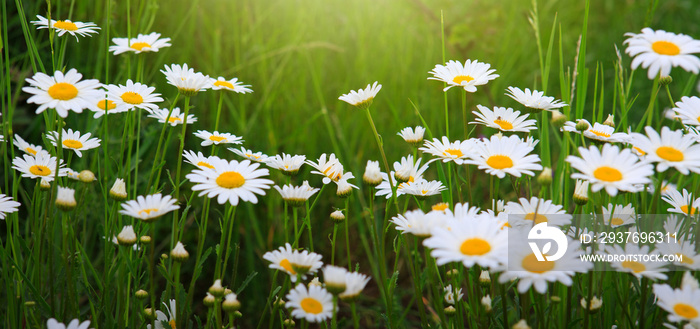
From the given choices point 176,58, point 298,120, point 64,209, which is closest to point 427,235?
point 64,209

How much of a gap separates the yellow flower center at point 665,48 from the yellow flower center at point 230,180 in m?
0.77

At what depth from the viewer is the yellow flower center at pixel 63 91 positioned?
1045 millimetres

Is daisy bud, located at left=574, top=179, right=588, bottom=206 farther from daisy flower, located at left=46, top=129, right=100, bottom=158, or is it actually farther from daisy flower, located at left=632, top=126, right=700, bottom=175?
daisy flower, located at left=46, top=129, right=100, bottom=158

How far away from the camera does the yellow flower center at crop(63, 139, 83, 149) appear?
49.0 inches

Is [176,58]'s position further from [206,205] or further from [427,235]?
[427,235]

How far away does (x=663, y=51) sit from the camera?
3.33ft

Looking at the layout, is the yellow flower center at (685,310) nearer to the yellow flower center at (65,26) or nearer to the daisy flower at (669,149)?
the daisy flower at (669,149)

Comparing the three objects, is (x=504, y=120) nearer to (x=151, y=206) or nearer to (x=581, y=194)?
(x=581, y=194)

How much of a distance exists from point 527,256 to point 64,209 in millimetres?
792

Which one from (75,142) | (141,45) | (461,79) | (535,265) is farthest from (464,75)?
(75,142)

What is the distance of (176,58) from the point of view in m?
2.57

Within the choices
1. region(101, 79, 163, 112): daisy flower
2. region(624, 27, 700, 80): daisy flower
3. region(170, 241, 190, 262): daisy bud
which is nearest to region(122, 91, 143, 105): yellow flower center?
region(101, 79, 163, 112): daisy flower

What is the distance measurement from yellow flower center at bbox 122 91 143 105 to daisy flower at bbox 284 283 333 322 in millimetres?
548

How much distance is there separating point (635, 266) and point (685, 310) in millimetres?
112
